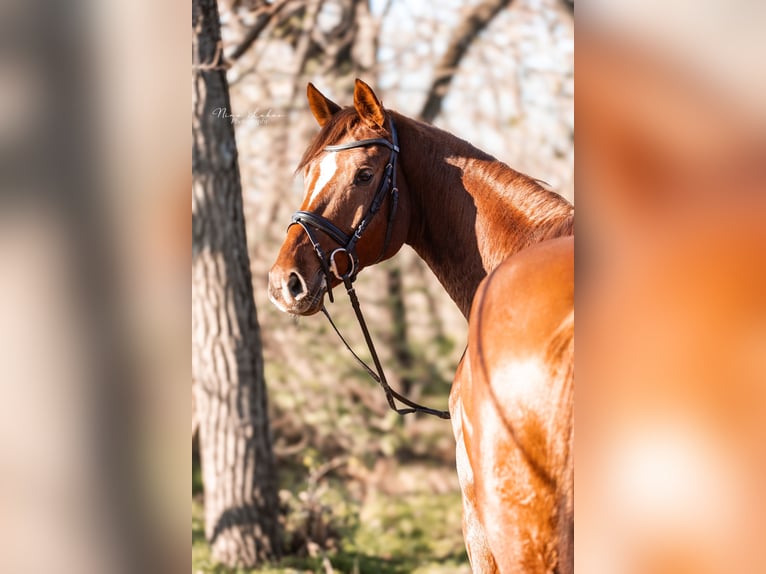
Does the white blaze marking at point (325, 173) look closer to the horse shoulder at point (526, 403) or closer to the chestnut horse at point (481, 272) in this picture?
the chestnut horse at point (481, 272)

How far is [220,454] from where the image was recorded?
435 centimetres

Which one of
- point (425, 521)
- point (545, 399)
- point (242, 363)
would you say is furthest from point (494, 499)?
point (425, 521)

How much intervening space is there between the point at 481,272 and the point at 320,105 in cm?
82

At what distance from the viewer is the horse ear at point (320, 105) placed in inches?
92.6

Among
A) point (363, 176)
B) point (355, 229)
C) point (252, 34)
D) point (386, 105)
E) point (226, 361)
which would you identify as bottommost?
point (226, 361)

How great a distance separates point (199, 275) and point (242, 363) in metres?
0.59

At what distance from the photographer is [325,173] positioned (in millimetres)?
2100

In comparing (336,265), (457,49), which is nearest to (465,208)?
(336,265)

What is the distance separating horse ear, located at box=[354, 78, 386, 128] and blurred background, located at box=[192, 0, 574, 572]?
327 centimetres

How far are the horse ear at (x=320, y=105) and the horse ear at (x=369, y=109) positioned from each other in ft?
0.72

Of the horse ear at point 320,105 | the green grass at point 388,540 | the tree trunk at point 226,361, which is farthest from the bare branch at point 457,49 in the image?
the horse ear at point 320,105

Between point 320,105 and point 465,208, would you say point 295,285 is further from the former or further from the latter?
point 320,105
